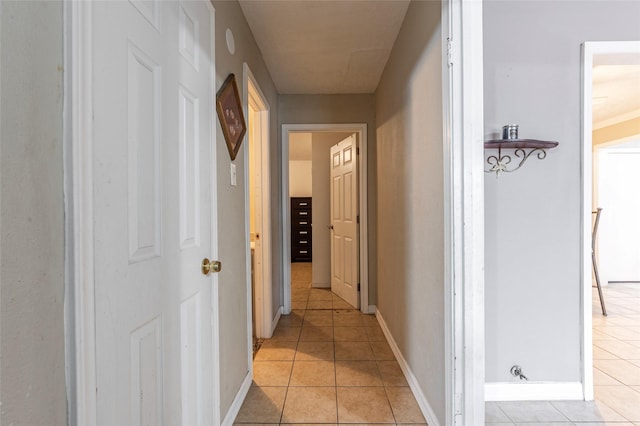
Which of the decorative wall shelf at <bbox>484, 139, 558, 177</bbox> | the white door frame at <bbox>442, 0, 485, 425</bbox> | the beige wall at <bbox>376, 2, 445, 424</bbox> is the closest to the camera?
the white door frame at <bbox>442, 0, 485, 425</bbox>

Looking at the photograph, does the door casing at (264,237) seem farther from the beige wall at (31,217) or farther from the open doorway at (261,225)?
the beige wall at (31,217)

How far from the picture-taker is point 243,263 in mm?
1959

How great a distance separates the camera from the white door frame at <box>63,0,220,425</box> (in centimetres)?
64

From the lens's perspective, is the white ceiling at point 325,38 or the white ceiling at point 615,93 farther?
the white ceiling at point 615,93

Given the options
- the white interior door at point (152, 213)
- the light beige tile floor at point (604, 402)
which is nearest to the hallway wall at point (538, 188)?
the light beige tile floor at point (604, 402)

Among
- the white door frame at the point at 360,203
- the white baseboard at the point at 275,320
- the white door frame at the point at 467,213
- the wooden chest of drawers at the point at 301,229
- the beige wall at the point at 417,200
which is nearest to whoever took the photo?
the white door frame at the point at 467,213

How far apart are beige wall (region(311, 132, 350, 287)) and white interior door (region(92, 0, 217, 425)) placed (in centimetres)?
343

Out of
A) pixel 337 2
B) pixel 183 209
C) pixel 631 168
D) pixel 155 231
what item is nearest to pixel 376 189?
pixel 337 2

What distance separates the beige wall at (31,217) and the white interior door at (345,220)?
3.15m

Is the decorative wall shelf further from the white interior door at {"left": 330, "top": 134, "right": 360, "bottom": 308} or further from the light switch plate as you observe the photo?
the white interior door at {"left": 330, "top": 134, "right": 360, "bottom": 308}

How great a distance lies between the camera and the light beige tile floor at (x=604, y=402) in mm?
1697

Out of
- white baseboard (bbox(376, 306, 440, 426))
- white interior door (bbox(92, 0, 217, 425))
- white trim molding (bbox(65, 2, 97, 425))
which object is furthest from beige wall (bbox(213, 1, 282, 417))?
white baseboard (bbox(376, 306, 440, 426))

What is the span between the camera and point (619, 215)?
473cm

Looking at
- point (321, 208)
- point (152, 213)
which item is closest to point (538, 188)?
point (152, 213)
